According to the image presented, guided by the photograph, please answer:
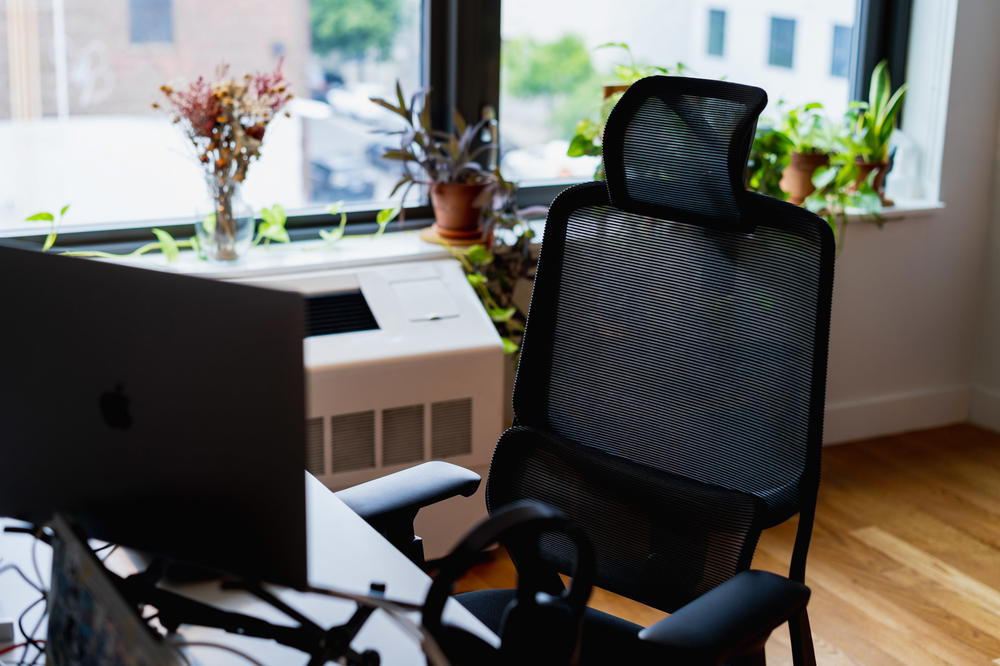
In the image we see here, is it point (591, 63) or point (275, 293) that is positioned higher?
point (591, 63)

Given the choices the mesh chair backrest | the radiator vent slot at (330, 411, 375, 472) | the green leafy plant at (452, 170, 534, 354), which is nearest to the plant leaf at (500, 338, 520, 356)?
the green leafy plant at (452, 170, 534, 354)

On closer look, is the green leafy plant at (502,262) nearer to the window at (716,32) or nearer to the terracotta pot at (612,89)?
the terracotta pot at (612,89)

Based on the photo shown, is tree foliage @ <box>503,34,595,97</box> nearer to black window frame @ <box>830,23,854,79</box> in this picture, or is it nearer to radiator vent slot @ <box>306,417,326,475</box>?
black window frame @ <box>830,23,854,79</box>

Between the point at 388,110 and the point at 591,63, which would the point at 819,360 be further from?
the point at 591,63

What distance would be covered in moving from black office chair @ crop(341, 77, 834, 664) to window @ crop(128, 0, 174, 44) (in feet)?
4.87

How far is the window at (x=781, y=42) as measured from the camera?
141 inches

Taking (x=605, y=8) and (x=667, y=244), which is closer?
(x=667, y=244)

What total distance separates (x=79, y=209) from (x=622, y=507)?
1.83 m

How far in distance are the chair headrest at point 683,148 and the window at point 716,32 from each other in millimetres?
2029

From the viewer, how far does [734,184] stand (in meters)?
1.54

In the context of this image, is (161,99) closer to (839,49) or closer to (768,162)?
(768,162)

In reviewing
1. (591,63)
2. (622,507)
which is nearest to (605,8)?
(591,63)

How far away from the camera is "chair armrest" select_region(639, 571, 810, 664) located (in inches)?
47.3

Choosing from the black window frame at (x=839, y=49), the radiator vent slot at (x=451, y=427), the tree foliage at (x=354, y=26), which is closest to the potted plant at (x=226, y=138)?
the tree foliage at (x=354, y=26)
